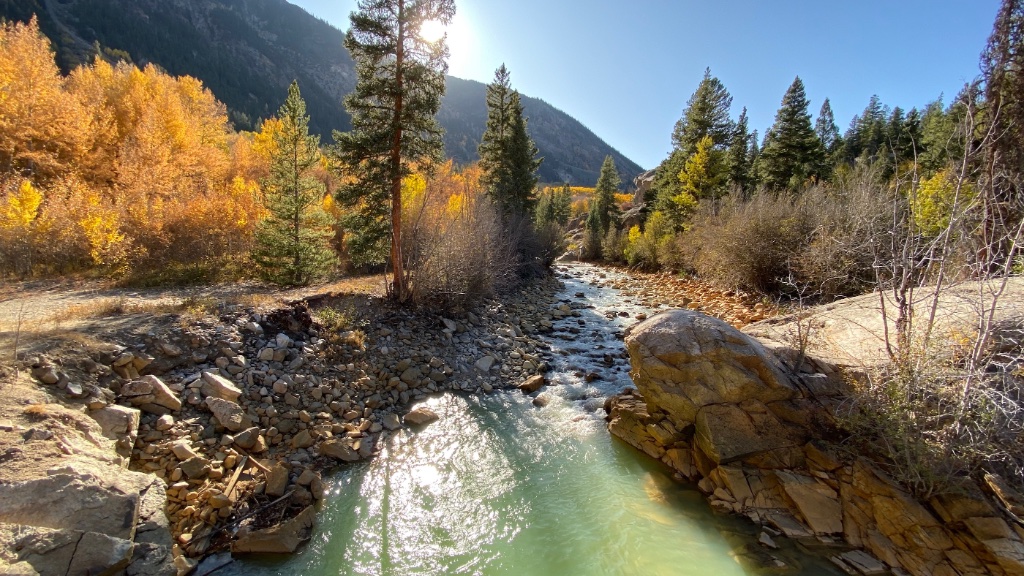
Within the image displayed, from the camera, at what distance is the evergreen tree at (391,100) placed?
1057 centimetres

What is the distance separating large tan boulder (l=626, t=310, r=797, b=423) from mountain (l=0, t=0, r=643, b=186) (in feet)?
201

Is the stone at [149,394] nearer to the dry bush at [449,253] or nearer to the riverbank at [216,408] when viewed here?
the riverbank at [216,408]

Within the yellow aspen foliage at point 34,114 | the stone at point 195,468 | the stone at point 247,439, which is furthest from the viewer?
the yellow aspen foliage at point 34,114

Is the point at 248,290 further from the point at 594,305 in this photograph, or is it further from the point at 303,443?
the point at 594,305

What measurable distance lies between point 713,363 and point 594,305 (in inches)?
497

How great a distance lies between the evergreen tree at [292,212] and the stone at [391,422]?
9704 mm

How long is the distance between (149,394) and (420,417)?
456 centimetres

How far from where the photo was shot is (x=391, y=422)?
314 inches

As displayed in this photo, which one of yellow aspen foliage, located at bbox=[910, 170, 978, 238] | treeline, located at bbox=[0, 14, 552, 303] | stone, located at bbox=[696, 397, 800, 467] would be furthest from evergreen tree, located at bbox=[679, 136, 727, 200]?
stone, located at bbox=[696, 397, 800, 467]

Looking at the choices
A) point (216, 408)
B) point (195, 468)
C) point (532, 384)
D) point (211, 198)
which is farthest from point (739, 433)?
point (211, 198)

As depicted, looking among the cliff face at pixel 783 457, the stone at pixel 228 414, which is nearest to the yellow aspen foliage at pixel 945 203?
the cliff face at pixel 783 457

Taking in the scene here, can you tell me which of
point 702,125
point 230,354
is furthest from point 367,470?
point 702,125

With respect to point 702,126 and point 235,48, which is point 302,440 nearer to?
point 702,126

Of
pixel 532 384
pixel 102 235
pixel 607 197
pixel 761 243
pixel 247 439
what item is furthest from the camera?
pixel 607 197
